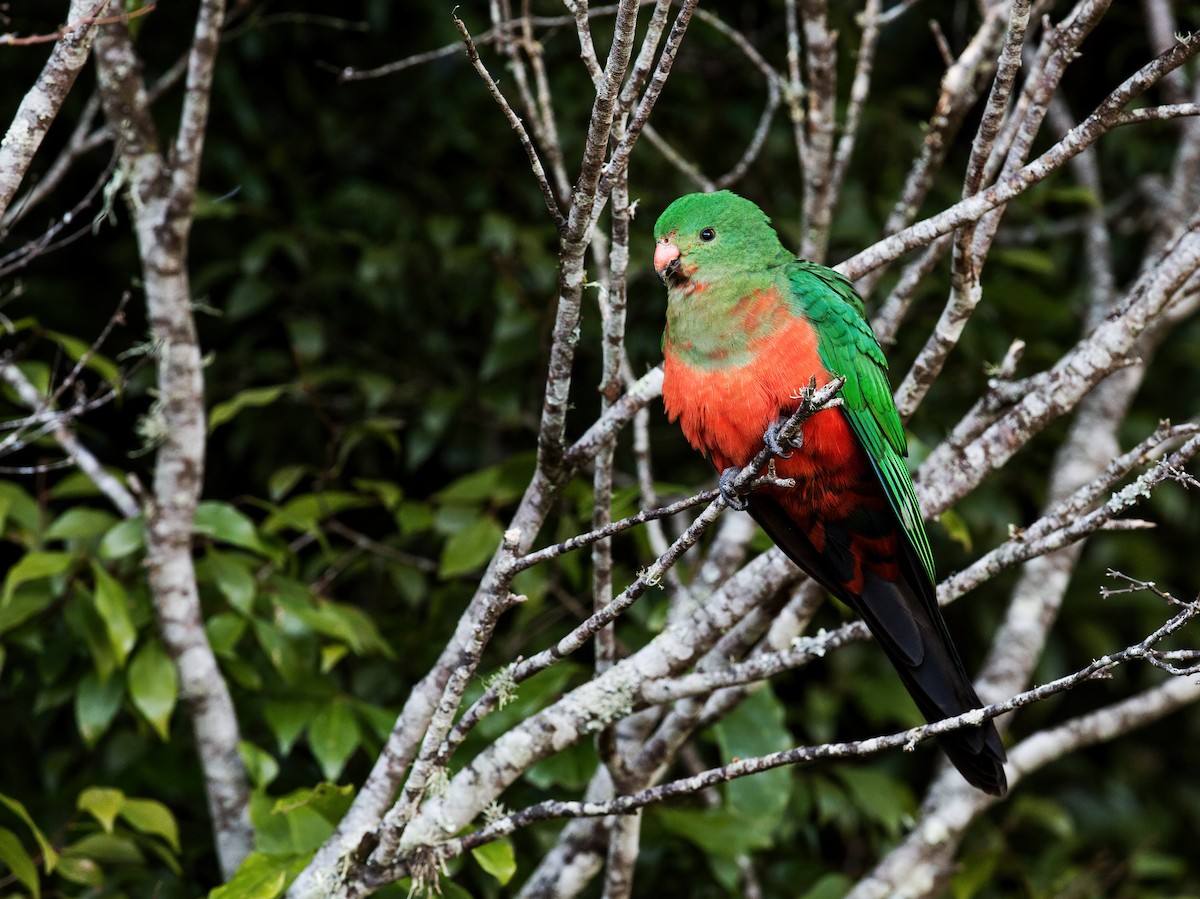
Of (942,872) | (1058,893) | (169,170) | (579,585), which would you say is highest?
(169,170)

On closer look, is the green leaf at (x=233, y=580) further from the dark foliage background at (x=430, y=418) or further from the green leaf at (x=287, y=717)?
the green leaf at (x=287, y=717)

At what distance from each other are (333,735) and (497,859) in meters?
0.60

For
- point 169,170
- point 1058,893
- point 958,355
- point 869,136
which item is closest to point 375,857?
point 169,170

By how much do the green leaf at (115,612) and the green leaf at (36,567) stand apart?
66 millimetres

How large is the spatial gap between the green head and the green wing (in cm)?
12

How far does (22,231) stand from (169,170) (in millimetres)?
1522

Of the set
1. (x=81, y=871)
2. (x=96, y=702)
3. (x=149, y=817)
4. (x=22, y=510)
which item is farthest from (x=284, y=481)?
(x=81, y=871)

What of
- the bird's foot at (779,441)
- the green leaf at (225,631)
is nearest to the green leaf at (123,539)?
the green leaf at (225,631)

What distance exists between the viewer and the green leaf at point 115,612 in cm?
266

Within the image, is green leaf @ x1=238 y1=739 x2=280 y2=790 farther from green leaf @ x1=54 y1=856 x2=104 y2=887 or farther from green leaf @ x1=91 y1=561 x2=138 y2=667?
green leaf @ x1=54 y1=856 x2=104 y2=887

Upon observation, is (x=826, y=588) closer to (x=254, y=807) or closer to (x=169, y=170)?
(x=254, y=807)

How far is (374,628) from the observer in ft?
10.5

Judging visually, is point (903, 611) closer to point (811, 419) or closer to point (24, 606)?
point (811, 419)

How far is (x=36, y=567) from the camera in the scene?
106 inches
